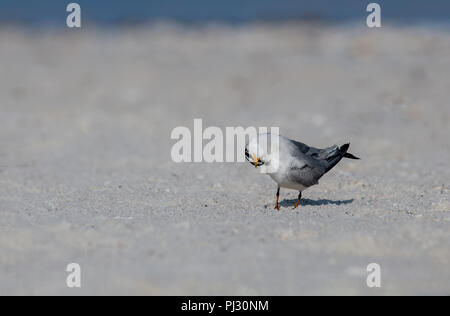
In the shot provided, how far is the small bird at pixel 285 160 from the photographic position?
4664mm

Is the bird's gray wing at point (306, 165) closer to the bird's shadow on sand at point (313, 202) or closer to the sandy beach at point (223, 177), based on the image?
the sandy beach at point (223, 177)

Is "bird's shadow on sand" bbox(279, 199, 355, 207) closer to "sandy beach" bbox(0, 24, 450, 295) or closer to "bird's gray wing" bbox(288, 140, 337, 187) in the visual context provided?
"sandy beach" bbox(0, 24, 450, 295)

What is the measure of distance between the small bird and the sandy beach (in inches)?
11.8

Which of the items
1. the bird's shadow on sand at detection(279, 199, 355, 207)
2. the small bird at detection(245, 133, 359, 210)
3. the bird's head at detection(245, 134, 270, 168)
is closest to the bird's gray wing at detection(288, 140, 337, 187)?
the small bird at detection(245, 133, 359, 210)

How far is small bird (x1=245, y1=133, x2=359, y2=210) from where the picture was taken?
4664 millimetres

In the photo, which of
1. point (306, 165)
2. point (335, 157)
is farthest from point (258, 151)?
point (335, 157)

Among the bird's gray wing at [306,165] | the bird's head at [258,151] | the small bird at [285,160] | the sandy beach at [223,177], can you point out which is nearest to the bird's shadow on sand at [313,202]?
the sandy beach at [223,177]

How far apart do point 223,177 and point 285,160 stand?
202 centimetres

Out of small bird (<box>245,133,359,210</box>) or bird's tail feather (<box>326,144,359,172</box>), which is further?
bird's tail feather (<box>326,144,359,172</box>)

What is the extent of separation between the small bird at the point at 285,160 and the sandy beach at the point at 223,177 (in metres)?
0.30

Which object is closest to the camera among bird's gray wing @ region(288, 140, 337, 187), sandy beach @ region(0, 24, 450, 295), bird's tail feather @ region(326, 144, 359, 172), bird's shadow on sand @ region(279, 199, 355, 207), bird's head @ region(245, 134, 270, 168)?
sandy beach @ region(0, 24, 450, 295)

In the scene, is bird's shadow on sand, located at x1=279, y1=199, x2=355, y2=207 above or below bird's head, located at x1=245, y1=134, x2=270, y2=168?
below

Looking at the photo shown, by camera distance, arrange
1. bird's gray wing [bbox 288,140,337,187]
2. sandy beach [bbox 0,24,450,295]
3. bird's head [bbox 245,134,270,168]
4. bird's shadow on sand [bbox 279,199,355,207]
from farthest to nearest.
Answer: bird's shadow on sand [bbox 279,199,355,207]
bird's gray wing [bbox 288,140,337,187]
bird's head [bbox 245,134,270,168]
sandy beach [bbox 0,24,450,295]
